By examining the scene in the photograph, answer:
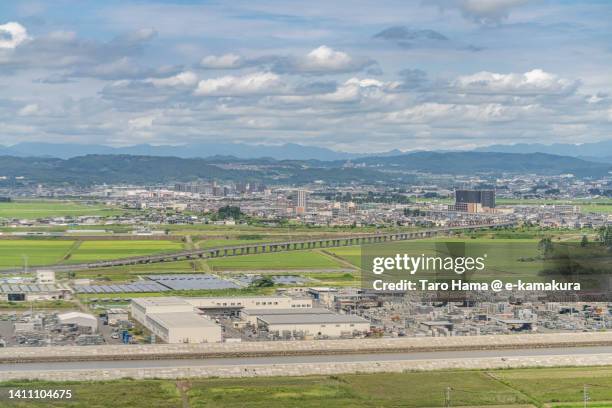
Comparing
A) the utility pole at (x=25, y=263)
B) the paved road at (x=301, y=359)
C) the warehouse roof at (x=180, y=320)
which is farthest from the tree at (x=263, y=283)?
the paved road at (x=301, y=359)

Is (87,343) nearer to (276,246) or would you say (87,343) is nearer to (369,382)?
(369,382)

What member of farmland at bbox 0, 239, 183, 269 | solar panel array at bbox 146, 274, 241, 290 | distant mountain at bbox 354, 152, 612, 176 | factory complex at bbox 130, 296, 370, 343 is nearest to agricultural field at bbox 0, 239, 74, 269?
farmland at bbox 0, 239, 183, 269

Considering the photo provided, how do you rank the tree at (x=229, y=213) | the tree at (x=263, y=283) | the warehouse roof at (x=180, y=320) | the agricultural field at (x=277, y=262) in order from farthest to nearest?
1. the tree at (x=229, y=213)
2. the agricultural field at (x=277, y=262)
3. the tree at (x=263, y=283)
4. the warehouse roof at (x=180, y=320)

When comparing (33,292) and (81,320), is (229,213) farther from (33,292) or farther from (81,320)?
(81,320)

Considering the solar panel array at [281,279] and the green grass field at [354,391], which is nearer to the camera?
the green grass field at [354,391]

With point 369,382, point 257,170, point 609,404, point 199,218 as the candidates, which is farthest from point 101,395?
point 257,170

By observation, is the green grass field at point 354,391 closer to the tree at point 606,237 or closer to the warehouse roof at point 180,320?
the warehouse roof at point 180,320

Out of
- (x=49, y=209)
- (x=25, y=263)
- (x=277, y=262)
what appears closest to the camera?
(x=25, y=263)

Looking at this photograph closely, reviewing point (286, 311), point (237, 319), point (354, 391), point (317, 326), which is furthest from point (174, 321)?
point (354, 391)
